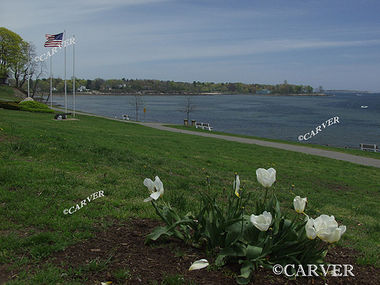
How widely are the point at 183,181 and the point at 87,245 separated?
12.5 feet

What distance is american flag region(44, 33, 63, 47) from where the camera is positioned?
2361cm

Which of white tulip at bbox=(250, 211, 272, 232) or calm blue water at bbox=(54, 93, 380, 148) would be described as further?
calm blue water at bbox=(54, 93, 380, 148)

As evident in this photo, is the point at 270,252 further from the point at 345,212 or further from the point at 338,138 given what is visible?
the point at 338,138

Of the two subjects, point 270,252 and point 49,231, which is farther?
point 49,231

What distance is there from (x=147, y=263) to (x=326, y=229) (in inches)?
65.3

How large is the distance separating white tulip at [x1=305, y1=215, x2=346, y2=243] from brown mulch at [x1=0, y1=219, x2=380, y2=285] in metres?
0.59

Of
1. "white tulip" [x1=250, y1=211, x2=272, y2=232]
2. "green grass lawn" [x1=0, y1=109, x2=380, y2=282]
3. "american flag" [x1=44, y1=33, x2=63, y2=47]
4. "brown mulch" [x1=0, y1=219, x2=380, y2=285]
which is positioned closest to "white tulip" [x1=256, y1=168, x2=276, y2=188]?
"white tulip" [x1=250, y1=211, x2=272, y2=232]

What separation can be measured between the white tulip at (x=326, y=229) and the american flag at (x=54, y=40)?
78.8 feet

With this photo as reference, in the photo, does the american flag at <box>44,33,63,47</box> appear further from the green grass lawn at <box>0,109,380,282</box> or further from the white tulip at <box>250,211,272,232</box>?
the white tulip at <box>250,211,272,232</box>

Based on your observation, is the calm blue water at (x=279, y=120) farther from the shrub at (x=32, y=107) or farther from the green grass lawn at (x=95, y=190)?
the green grass lawn at (x=95, y=190)

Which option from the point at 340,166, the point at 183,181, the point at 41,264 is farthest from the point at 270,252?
the point at 340,166

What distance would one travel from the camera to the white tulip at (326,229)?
2676 mm

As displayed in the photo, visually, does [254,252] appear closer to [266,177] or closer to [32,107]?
[266,177]

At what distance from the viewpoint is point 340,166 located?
50.3 feet
